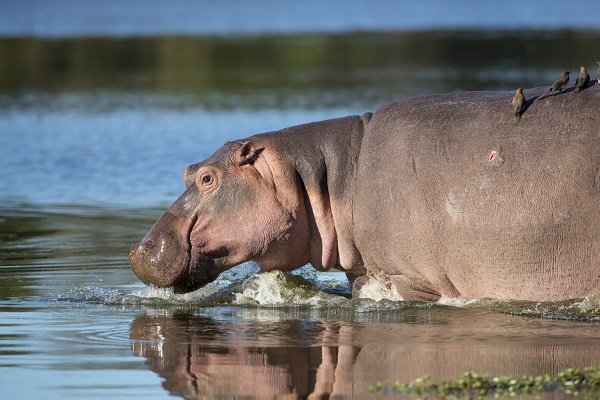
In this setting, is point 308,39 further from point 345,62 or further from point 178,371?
point 178,371

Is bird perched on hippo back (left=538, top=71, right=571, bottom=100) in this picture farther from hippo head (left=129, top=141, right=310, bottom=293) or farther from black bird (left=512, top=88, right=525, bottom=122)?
hippo head (left=129, top=141, right=310, bottom=293)

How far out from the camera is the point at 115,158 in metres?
17.0

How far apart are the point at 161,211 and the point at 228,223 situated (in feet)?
14.5

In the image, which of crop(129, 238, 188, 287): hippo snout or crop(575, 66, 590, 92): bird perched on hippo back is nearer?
crop(575, 66, 590, 92): bird perched on hippo back

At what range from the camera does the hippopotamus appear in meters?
7.70

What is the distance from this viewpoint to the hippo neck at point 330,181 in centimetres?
858

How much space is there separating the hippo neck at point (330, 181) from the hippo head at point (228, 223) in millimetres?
67

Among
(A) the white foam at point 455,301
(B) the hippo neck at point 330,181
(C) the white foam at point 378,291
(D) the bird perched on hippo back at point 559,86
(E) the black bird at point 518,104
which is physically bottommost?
(A) the white foam at point 455,301

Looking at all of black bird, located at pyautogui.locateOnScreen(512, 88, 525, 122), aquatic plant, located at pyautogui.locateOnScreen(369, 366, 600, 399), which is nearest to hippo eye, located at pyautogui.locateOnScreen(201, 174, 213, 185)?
black bird, located at pyautogui.locateOnScreen(512, 88, 525, 122)

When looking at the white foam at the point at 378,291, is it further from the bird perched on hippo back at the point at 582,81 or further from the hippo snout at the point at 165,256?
the bird perched on hippo back at the point at 582,81

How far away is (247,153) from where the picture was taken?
866 centimetres

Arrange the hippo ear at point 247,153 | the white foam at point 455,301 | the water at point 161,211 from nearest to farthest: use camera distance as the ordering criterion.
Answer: the water at point 161,211
the white foam at point 455,301
the hippo ear at point 247,153

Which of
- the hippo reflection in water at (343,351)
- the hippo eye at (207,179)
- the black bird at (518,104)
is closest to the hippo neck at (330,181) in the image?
the hippo eye at (207,179)

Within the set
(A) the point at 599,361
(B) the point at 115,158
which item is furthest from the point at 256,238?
(B) the point at 115,158
